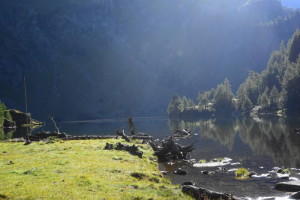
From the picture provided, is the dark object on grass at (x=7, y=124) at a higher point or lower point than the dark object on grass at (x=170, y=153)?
higher

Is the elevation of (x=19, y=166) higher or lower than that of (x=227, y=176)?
higher

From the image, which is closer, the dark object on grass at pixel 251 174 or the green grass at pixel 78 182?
the green grass at pixel 78 182

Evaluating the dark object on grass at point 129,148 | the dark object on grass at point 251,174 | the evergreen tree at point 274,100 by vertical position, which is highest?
the evergreen tree at point 274,100

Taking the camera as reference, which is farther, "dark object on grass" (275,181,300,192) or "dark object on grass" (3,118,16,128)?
"dark object on grass" (3,118,16,128)

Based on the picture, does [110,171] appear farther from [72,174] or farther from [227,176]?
[227,176]

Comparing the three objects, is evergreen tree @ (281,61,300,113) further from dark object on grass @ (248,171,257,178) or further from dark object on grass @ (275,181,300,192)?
dark object on grass @ (275,181,300,192)

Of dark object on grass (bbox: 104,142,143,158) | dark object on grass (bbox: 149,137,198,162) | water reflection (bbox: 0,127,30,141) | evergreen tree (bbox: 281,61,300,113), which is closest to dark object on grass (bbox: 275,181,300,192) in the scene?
dark object on grass (bbox: 104,142,143,158)

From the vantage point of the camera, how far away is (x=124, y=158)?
42.3 m

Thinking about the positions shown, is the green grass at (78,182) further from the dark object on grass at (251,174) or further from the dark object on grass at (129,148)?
the dark object on grass at (129,148)

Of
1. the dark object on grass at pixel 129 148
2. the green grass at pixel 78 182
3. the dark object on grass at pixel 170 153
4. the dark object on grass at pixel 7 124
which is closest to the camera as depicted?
the green grass at pixel 78 182

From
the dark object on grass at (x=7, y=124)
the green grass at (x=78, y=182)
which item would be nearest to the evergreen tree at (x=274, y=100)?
the dark object on grass at (x=7, y=124)

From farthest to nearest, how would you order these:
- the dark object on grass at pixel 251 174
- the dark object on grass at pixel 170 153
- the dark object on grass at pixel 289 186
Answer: the dark object on grass at pixel 170 153
the dark object on grass at pixel 251 174
the dark object on grass at pixel 289 186

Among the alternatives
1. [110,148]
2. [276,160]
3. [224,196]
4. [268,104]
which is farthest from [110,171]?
[268,104]

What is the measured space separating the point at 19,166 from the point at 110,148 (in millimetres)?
20914
